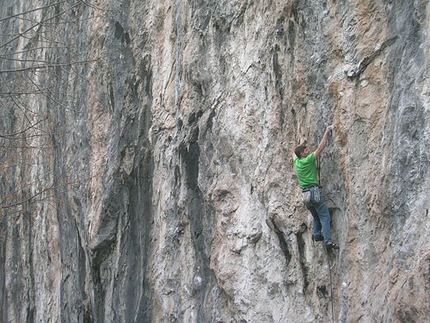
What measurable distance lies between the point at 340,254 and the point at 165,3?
6.13 meters

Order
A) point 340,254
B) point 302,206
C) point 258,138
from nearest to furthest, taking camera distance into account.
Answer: point 340,254
point 302,206
point 258,138

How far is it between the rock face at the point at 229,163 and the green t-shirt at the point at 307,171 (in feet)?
0.73

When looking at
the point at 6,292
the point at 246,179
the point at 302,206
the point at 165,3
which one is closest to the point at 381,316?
the point at 302,206

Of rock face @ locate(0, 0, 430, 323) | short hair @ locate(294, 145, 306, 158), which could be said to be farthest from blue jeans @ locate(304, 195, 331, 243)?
short hair @ locate(294, 145, 306, 158)

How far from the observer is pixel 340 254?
267 inches

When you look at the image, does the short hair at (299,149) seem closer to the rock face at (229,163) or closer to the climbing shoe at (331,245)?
the rock face at (229,163)

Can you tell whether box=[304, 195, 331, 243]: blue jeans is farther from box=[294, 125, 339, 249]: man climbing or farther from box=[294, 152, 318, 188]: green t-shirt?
box=[294, 152, 318, 188]: green t-shirt

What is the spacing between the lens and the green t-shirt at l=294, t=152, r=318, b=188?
7.00 m

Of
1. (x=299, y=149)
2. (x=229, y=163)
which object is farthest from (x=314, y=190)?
(x=229, y=163)

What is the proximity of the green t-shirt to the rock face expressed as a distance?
222 millimetres

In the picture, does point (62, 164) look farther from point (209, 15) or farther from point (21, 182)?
point (209, 15)

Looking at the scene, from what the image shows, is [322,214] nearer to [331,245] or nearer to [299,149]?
[331,245]

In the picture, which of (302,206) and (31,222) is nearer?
(302,206)

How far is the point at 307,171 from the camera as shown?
705 centimetres
